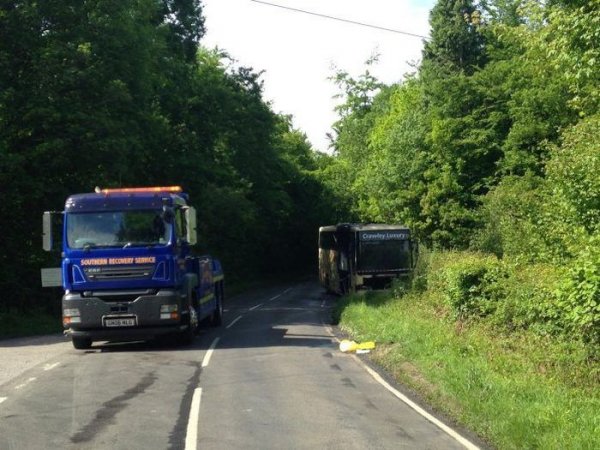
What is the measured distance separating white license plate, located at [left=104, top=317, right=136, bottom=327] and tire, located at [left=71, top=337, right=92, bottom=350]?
1039 mm

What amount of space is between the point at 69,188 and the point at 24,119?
3.19 metres

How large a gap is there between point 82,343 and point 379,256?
18455 mm

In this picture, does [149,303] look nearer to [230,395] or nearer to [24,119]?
[230,395]

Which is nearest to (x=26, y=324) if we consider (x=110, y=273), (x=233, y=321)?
(x=233, y=321)

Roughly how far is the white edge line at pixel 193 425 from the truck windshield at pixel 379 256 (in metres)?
22.7

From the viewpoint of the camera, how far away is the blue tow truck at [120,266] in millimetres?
16625

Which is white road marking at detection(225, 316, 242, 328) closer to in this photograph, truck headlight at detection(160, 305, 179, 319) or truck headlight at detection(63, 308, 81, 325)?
truck headlight at detection(160, 305, 179, 319)

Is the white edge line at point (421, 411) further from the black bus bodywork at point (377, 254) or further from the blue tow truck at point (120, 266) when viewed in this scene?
the black bus bodywork at point (377, 254)

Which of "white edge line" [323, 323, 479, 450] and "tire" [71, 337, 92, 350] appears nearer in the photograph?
"white edge line" [323, 323, 479, 450]

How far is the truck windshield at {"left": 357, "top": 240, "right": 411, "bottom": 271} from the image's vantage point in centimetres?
3375

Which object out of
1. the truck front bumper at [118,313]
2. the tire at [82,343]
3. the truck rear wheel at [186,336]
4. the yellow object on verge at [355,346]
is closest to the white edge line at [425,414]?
the yellow object on verge at [355,346]

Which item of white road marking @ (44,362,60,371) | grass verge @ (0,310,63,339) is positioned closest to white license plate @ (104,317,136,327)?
white road marking @ (44,362,60,371)

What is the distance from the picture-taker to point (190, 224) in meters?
17.7

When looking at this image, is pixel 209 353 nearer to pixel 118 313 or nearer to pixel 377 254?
pixel 118 313
